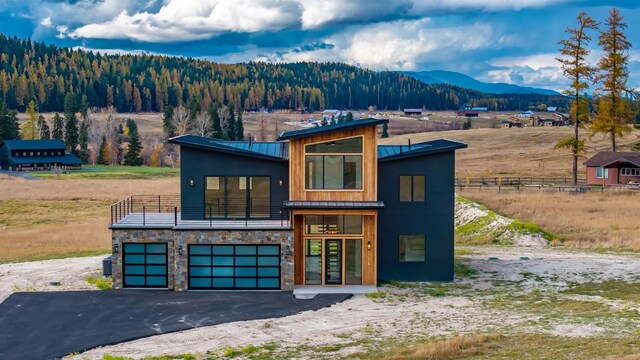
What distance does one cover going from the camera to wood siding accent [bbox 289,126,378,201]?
94.8ft

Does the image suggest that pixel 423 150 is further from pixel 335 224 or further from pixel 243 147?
pixel 243 147

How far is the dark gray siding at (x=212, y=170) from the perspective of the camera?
29922mm

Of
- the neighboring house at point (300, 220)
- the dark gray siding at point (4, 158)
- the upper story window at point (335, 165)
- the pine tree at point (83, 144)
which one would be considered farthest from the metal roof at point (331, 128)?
the pine tree at point (83, 144)

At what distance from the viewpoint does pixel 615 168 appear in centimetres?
6862

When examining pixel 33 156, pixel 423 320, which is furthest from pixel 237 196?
pixel 33 156

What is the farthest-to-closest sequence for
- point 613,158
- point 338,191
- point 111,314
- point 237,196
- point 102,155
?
point 102,155, point 613,158, point 237,196, point 338,191, point 111,314

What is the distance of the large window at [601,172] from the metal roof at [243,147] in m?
46.8

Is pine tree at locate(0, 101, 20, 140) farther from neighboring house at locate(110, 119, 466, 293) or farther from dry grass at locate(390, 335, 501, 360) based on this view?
dry grass at locate(390, 335, 501, 360)

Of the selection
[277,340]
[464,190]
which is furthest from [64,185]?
[277,340]

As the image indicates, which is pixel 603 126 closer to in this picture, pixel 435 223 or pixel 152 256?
pixel 435 223

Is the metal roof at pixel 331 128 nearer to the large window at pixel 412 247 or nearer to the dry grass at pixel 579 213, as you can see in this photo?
the large window at pixel 412 247

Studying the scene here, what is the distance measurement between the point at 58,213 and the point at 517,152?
68.1 metres

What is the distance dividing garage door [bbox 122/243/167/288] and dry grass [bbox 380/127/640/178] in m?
54.1

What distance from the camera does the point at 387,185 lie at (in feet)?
100
